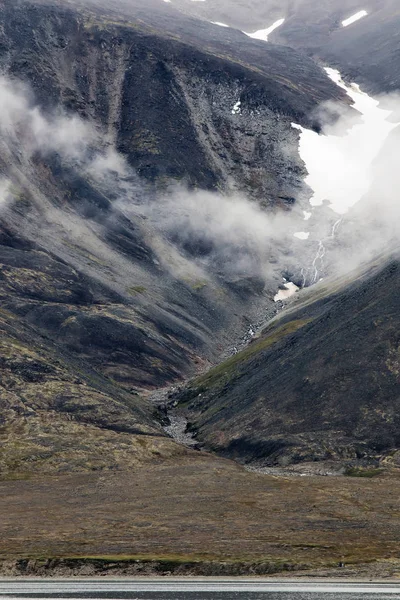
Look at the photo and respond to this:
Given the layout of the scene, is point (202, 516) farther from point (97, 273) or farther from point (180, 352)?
point (97, 273)

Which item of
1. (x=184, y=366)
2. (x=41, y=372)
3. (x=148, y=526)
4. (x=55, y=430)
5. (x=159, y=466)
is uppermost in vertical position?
(x=184, y=366)

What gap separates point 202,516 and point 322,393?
32745mm

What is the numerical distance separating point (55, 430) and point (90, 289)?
57.0 metres

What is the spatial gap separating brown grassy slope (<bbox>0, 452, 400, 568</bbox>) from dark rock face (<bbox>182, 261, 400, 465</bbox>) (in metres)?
8.03

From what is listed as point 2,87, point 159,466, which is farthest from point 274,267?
point 159,466

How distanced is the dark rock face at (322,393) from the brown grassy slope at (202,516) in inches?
316

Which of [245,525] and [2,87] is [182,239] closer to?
[2,87]

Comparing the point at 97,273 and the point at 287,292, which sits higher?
the point at 97,273

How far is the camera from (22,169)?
165 m

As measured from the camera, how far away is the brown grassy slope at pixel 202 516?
138ft

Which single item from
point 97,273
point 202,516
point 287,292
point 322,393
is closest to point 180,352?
point 97,273

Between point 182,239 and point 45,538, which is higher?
point 182,239

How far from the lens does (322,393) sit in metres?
81.4

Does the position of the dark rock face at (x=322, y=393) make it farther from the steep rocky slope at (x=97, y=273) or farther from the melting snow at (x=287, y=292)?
the melting snow at (x=287, y=292)
